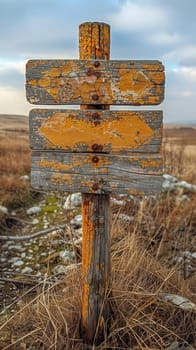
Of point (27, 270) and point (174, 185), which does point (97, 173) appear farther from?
point (174, 185)

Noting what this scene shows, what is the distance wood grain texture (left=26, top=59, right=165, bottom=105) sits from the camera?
2076mm

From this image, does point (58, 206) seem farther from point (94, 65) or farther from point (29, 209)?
point (94, 65)

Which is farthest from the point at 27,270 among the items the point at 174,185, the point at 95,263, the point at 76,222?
the point at 174,185

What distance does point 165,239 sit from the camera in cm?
476

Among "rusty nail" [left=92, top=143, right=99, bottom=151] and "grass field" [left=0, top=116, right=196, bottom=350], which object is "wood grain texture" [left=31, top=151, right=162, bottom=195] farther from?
"grass field" [left=0, top=116, right=196, bottom=350]

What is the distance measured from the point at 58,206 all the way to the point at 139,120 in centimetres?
497

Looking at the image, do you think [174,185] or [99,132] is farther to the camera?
[174,185]

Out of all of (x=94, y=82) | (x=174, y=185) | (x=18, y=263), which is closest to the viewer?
(x=94, y=82)

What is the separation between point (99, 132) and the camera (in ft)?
6.94

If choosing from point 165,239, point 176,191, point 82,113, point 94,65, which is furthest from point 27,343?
point 176,191

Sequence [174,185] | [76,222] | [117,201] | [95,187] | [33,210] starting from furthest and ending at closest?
[174,185]
[33,210]
[117,201]
[76,222]
[95,187]

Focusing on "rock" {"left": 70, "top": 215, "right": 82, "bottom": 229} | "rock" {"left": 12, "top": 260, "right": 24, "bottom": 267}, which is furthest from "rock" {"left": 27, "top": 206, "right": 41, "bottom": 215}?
"rock" {"left": 12, "top": 260, "right": 24, "bottom": 267}

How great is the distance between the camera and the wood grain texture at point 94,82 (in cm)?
208

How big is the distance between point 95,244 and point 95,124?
0.75m
